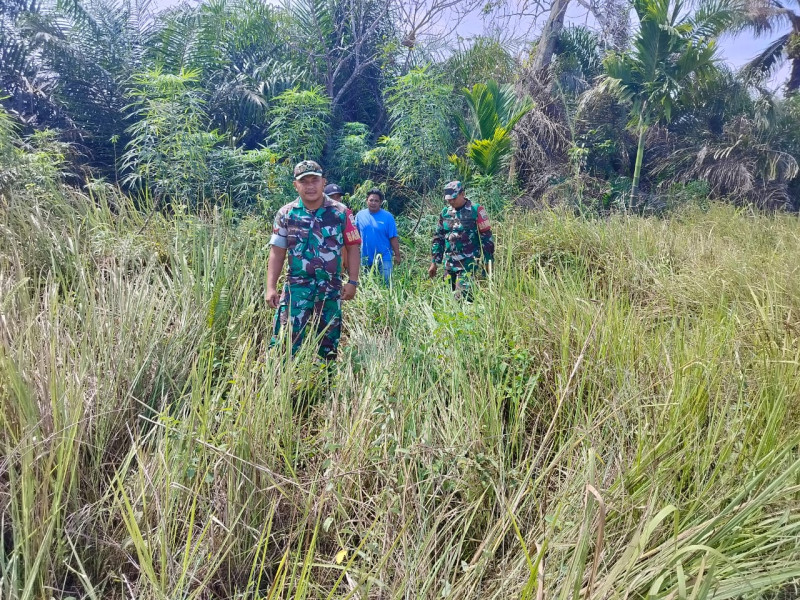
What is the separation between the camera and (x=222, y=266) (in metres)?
3.71

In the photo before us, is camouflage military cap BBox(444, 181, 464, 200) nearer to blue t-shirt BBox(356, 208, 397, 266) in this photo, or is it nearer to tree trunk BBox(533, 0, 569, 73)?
blue t-shirt BBox(356, 208, 397, 266)

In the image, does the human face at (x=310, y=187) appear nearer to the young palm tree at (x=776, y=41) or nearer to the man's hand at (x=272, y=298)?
the man's hand at (x=272, y=298)

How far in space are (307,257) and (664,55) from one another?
8811 mm

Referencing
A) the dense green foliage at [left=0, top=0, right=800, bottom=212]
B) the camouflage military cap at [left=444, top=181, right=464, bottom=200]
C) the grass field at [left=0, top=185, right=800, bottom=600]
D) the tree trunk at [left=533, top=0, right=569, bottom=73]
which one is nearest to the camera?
the grass field at [left=0, top=185, right=800, bottom=600]

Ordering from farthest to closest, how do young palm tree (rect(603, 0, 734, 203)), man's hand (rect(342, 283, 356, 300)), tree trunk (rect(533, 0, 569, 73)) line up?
1. tree trunk (rect(533, 0, 569, 73))
2. young palm tree (rect(603, 0, 734, 203))
3. man's hand (rect(342, 283, 356, 300))

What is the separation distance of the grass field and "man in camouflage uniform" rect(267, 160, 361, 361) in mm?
331

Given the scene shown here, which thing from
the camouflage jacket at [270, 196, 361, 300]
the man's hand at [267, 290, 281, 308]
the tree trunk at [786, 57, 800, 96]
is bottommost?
the man's hand at [267, 290, 281, 308]

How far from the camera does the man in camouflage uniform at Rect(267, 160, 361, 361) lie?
3.32 meters

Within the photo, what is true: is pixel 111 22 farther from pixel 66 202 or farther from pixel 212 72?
pixel 66 202

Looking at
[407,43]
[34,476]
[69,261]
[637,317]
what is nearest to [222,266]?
[69,261]

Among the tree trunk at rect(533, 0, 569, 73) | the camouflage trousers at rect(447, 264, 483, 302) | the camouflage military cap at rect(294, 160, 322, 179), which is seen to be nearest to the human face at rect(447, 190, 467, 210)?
the camouflage trousers at rect(447, 264, 483, 302)

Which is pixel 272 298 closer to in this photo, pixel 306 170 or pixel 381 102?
pixel 306 170

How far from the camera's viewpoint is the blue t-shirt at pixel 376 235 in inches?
206

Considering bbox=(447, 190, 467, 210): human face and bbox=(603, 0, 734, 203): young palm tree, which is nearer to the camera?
bbox=(447, 190, 467, 210): human face
